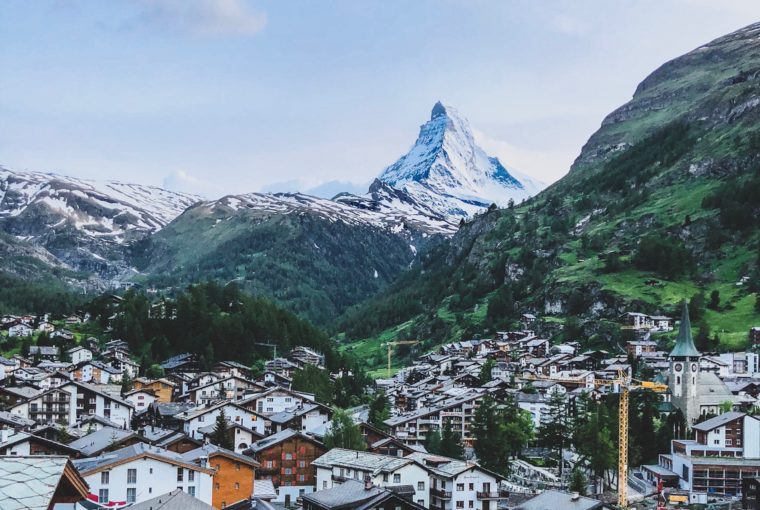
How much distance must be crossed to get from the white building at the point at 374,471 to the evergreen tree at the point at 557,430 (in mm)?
25015

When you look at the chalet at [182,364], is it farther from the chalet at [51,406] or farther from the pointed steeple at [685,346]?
the pointed steeple at [685,346]

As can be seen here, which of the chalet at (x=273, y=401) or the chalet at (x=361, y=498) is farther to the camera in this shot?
the chalet at (x=273, y=401)

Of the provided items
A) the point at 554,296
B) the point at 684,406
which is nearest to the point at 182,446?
the point at 684,406

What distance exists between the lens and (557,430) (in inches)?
3649

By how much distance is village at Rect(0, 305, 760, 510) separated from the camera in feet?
198

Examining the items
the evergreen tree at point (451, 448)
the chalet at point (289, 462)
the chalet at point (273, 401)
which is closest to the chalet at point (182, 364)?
the chalet at point (273, 401)

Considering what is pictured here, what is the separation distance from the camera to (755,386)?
11169cm

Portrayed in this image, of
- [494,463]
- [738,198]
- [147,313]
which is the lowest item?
[494,463]

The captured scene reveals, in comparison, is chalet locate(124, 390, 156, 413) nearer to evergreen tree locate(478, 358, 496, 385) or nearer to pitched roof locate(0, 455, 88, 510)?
evergreen tree locate(478, 358, 496, 385)

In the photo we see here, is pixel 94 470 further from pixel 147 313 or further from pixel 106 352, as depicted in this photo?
pixel 147 313

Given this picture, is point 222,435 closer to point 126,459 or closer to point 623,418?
point 126,459

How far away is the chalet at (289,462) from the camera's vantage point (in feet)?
249

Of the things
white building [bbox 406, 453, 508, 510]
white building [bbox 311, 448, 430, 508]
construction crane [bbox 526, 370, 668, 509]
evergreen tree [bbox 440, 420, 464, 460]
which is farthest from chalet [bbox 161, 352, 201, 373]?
white building [bbox 406, 453, 508, 510]

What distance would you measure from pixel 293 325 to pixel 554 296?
54.5m
